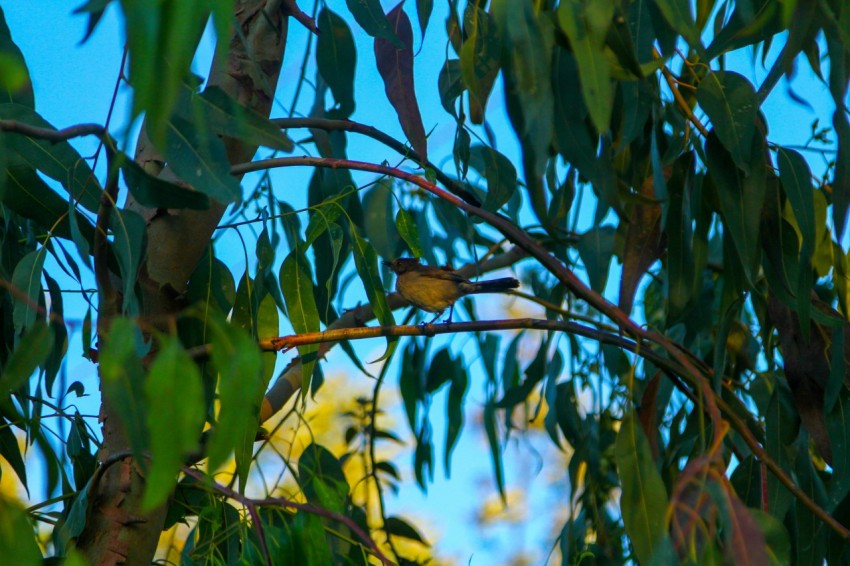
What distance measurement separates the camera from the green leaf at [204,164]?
4.88ft

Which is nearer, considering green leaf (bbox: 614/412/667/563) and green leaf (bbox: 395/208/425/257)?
green leaf (bbox: 614/412/667/563)

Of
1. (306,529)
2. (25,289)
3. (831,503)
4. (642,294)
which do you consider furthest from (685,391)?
(642,294)

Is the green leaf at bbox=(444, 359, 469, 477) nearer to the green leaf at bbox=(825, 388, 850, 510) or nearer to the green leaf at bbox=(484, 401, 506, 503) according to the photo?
the green leaf at bbox=(484, 401, 506, 503)

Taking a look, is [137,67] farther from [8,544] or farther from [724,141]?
[724,141]

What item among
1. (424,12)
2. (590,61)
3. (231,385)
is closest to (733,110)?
(590,61)

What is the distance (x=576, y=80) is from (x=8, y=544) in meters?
1.21

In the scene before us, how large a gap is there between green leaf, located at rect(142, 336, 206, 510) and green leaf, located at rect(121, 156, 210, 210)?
0.43m

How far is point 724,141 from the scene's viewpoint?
185 centimetres

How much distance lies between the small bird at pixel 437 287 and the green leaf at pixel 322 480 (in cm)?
90

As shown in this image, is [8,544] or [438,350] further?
[438,350]

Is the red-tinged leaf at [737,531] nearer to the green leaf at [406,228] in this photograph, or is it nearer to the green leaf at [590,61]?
the green leaf at [590,61]

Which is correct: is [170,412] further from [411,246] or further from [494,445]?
[494,445]

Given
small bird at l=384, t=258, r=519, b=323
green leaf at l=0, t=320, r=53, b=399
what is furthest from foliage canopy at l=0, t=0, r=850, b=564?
small bird at l=384, t=258, r=519, b=323

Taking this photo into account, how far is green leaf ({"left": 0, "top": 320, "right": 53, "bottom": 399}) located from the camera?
1264mm
